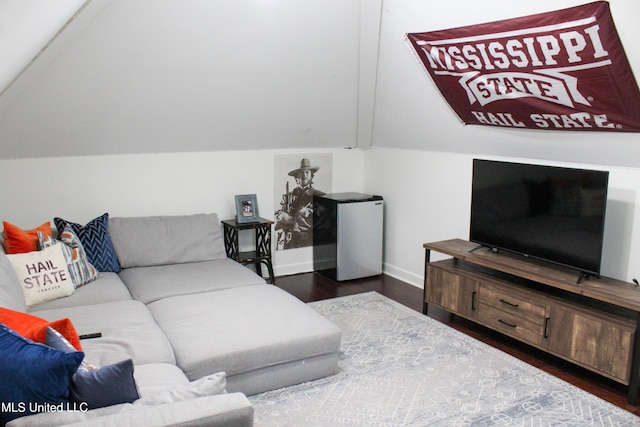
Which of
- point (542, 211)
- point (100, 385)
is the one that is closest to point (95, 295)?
point (100, 385)

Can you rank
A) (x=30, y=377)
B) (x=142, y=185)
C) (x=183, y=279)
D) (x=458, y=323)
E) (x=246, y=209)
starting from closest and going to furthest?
(x=30, y=377)
(x=183, y=279)
(x=458, y=323)
(x=142, y=185)
(x=246, y=209)

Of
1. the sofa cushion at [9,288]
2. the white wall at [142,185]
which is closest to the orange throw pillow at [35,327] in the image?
the sofa cushion at [9,288]

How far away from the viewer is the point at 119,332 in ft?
9.59

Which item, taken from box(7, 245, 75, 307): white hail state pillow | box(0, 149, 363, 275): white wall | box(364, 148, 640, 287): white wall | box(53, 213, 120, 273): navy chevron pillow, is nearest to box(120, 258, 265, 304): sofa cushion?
box(53, 213, 120, 273): navy chevron pillow

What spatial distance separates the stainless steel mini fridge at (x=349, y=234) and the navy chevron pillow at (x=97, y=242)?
191 centimetres

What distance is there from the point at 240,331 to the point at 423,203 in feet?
8.10

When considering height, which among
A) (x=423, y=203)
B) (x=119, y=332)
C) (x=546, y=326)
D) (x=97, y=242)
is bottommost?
(x=546, y=326)

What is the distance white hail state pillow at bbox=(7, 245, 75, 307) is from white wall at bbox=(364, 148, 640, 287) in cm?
289

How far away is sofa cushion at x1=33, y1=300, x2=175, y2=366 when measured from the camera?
2.67 metres

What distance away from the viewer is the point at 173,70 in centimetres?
400

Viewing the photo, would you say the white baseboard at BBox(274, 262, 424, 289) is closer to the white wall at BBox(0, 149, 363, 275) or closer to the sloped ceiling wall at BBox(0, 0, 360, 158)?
the white wall at BBox(0, 149, 363, 275)

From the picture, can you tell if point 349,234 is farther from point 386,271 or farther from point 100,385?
point 100,385

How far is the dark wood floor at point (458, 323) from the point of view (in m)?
3.23

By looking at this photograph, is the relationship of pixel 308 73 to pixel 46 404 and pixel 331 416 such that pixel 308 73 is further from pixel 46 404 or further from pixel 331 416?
pixel 46 404
